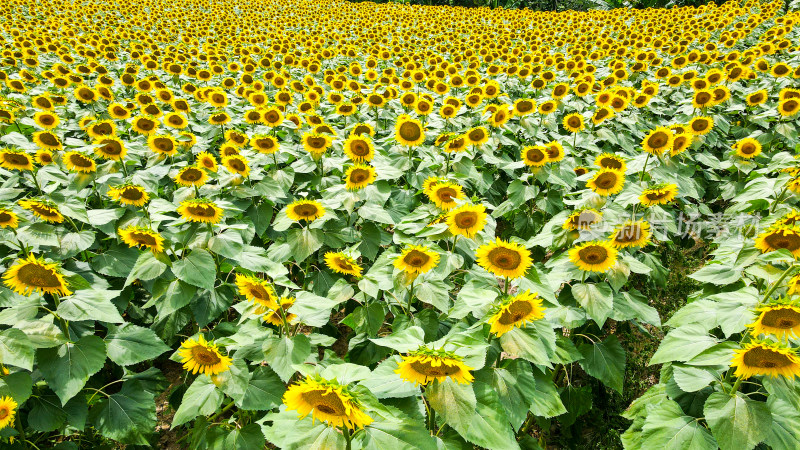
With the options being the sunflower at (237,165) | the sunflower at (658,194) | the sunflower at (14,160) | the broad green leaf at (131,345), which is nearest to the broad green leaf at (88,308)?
the broad green leaf at (131,345)

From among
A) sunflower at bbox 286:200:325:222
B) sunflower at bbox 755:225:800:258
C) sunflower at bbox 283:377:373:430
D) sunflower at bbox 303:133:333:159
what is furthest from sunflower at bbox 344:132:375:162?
sunflower at bbox 755:225:800:258

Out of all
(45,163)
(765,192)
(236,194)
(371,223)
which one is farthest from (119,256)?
(765,192)

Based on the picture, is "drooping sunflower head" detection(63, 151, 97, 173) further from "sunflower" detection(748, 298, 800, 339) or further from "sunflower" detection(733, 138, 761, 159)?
"sunflower" detection(733, 138, 761, 159)

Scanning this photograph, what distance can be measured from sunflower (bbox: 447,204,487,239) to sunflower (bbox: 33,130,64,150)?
12.2 ft

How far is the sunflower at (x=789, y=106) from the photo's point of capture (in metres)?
4.75

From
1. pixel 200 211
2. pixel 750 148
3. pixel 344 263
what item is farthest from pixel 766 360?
pixel 750 148

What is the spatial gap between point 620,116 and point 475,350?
17.6 ft

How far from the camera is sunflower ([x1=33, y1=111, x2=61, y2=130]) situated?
4176mm

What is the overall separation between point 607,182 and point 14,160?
4.62 metres

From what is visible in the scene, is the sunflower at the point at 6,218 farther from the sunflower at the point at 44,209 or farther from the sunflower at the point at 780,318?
the sunflower at the point at 780,318

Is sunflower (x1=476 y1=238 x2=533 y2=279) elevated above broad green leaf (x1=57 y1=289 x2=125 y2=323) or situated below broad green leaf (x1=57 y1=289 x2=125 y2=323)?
above

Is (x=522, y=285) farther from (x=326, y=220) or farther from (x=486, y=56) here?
(x=486, y=56)

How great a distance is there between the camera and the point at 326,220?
10.4 ft

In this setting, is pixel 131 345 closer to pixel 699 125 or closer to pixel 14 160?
pixel 14 160
